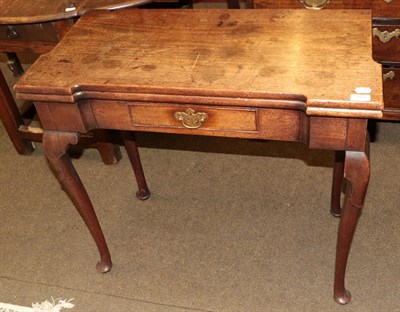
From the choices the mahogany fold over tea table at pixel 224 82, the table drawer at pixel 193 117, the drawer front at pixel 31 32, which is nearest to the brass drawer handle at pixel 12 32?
the drawer front at pixel 31 32

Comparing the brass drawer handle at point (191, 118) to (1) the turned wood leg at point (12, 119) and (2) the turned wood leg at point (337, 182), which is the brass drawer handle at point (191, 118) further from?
(1) the turned wood leg at point (12, 119)

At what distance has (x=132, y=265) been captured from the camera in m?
1.89

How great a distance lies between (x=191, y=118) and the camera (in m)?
1.34

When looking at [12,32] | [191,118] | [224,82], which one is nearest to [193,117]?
[191,118]

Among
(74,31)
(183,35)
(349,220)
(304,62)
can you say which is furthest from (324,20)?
(74,31)

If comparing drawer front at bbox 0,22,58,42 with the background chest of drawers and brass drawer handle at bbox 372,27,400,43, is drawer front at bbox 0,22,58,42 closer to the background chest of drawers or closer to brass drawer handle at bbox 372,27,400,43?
the background chest of drawers

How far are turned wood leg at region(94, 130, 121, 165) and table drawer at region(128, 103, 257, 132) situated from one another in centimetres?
90

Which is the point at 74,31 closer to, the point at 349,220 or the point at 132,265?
the point at 132,265

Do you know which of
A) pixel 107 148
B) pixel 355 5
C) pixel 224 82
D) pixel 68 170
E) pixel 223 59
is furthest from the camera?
pixel 107 148

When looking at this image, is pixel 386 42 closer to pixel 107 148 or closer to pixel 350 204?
pixel 350 204

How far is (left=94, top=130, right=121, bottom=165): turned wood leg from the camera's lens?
89.4 inches

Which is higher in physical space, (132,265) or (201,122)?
(201,122)

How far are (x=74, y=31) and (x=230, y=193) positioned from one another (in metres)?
0.89

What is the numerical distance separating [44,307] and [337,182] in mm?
1091
